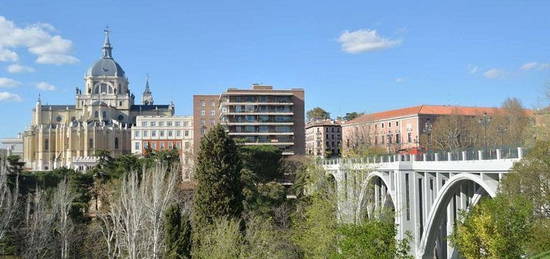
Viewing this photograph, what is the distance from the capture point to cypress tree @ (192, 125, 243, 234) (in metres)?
35.7

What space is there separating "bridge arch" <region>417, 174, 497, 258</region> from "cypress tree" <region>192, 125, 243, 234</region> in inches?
474

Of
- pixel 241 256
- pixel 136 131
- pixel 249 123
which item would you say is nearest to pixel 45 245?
pixel 241 256

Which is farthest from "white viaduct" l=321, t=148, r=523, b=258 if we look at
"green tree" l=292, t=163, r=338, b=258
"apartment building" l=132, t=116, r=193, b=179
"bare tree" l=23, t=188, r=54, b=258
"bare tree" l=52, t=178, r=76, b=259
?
"apartment building" l=132, t=116, r=193, b=179

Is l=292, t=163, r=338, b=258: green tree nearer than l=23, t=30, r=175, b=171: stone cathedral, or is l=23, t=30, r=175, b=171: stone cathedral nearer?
l=292, t=163, r=338, b=258: green tree

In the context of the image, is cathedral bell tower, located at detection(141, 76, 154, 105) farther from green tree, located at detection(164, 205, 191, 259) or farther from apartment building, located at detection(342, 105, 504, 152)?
green tree, located at detection(164, 205, 191, 259)

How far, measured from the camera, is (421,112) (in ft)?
326

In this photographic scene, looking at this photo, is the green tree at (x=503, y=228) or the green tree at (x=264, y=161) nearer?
the green tree at (x=503, y=228)

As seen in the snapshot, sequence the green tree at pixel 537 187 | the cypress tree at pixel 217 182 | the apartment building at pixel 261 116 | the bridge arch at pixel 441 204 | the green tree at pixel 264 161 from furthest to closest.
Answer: the apartment building at pixel 261 116 < the green tree at pixel 264 161 < the cypress tree at pixel 217 182 < the bridge arch at pixel 441 204 < the green tree at pixel 537 187

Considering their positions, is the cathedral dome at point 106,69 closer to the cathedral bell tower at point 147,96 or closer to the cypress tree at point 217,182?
the cathedral bell tower at point 147,96

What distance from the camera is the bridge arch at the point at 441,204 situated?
93.2ft

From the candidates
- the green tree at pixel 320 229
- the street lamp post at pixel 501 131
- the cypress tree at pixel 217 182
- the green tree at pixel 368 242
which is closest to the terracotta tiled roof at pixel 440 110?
the street lamp post at pixel 501 131

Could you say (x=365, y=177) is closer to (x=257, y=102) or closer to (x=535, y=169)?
(x=535, y=169)

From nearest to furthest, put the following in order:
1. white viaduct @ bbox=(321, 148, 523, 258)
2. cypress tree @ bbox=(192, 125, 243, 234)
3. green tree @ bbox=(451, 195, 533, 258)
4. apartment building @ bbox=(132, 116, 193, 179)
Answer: green tree @ bbox=(451, 195, 533, 258)
white viaduct @ bbox=(321, 148, 523, 258)
cypress tree @ bbox=(192, 125, 243, 234)
apartment building @ bbox=(132, 116, 193, 179)

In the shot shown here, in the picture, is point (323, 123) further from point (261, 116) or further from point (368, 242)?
point (368, 242)
